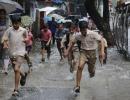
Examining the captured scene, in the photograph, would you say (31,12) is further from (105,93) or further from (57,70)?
A: (105,93)

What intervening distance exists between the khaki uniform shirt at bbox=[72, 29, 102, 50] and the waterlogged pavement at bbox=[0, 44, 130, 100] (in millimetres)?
1067

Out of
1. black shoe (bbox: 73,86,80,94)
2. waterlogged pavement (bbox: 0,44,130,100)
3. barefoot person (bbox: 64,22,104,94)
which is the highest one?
barefoot person (bbox: 64,22,104,94)

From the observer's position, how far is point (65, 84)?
13117 millimetres

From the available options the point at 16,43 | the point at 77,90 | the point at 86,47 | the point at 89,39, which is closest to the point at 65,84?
the point at 77,90

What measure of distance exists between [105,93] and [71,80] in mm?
2255

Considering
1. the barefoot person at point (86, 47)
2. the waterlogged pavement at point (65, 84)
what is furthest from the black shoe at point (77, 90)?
the waterlogged pavement at point (65, 84)

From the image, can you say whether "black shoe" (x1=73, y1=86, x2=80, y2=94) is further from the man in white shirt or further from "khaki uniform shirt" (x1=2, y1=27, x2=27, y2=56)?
"khaki uniform shirt" (x1=2, y1=27, x2=27, y2=56)

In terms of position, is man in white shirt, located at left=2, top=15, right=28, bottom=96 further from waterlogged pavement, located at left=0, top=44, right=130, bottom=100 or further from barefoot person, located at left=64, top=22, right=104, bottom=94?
barefoot person, located at left=64, top=22, right=104, bottom=94

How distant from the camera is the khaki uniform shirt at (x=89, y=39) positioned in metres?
11.2

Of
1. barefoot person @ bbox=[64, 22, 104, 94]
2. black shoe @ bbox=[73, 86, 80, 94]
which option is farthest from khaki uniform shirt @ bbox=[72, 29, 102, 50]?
black shoe @ bbox=[73, 86, 80, 94]

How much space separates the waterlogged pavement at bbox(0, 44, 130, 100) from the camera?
11172mm

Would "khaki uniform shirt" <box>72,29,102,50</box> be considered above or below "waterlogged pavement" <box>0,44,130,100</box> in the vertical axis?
above

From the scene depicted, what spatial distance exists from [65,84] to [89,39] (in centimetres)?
222

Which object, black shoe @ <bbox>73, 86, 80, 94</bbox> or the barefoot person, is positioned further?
black shoe @ <bbox>73, 86, 80, 94</bbox>
